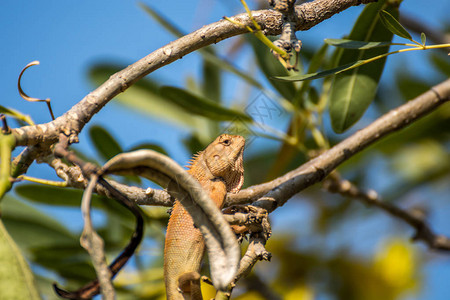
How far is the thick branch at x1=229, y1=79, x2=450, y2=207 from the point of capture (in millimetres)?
2002

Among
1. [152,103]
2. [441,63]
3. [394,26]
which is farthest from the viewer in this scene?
[152,103]

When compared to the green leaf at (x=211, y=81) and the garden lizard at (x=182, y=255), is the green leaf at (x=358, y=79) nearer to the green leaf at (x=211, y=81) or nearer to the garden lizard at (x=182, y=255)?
the garden lizard at (x=182, y=255)

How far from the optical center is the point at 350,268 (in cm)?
352

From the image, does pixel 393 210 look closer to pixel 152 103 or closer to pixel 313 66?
pixel 313 66

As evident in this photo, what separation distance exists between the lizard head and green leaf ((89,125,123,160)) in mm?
532

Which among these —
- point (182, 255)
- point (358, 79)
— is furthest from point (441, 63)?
point (182, 255)

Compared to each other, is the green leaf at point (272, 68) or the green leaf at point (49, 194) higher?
the green leaf at point (272, 68)

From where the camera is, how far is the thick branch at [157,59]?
1469mm

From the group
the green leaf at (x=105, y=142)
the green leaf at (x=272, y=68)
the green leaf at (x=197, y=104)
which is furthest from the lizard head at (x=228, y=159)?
the green leaf at (x=105, y=142)

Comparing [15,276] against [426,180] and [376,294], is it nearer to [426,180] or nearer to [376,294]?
[376,294]

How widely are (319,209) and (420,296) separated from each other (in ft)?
3.52

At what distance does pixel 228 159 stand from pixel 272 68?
63cm

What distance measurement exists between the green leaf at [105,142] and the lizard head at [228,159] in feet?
1.74

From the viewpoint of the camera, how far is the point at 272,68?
2719 millimetres
